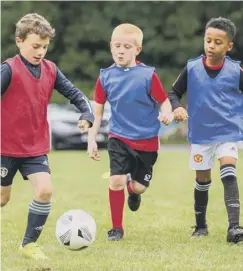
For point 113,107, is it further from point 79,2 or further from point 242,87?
point 79,2

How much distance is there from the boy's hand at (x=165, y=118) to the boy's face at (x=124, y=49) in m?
0.65

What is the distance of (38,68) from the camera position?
6676 millimetres

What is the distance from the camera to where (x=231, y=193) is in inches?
289

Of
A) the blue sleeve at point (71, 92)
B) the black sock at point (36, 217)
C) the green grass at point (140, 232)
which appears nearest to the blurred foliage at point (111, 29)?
the green grass at point (140, 232)

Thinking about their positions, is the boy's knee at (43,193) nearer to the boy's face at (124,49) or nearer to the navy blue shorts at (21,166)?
the navy blue shorts at (21,166)

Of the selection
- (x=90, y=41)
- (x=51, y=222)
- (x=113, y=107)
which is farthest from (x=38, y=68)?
(x=90, y=41)

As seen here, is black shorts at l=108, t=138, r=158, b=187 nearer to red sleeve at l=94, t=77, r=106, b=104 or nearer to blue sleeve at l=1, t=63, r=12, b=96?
red sleeve at l=94, t=77, r=106, b=104

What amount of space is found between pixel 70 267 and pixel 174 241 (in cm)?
148

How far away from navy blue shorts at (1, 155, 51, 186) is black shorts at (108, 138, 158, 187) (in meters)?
1.07

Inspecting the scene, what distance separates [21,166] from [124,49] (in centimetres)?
154

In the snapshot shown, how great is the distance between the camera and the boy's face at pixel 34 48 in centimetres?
654

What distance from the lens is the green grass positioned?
6258 millimetres

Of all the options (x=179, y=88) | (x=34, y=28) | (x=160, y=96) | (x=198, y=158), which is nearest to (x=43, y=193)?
(x=34, y=28)

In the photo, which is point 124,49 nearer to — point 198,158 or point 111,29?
point 198,158
